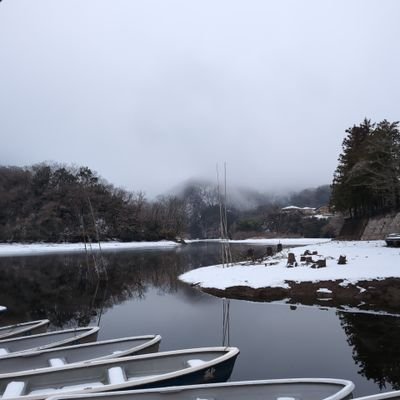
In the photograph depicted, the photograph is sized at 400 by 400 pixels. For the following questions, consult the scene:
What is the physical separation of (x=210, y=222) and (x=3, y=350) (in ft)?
610

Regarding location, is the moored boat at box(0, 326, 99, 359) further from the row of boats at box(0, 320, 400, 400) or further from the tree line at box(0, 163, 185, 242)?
the tree line at box(0, 163, 185, 242)

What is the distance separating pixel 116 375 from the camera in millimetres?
7137

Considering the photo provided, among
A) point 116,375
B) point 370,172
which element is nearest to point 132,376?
point 116,375

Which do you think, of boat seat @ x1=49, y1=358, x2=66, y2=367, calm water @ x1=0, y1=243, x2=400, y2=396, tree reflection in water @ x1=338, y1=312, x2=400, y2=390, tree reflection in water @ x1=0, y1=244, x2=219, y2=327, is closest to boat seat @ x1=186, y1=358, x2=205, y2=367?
calm water @ x1=0, y1=243, x2=400, y2=396

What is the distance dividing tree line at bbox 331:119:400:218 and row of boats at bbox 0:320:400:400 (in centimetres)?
2720

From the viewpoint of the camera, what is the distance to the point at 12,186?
85.0 meters

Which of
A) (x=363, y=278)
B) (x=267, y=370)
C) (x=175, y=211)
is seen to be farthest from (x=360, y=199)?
(x=175, y=211)

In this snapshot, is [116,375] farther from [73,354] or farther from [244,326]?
[244,326]

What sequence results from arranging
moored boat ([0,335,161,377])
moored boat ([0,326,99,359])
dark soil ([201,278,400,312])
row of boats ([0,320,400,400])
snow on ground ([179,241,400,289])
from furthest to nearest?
snow on ground ([179,241,400,289]), dark soil ([201,278,400,312]), moored boat ([0,326,99,359]), moored boat ([0,335,161,377]), row of boats ([0,320,400,400])

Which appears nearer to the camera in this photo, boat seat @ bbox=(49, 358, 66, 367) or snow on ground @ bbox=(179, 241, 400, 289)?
boat seat @ bbox=(49, 358, 66, 367)

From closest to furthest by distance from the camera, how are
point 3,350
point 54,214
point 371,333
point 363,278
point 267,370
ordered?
point 267,370, point 3,350, point 371,333, point 363,278, point 54,214

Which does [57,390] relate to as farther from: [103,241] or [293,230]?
[293,230]

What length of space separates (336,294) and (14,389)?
14.2 meters

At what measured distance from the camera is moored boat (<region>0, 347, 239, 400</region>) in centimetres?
642
